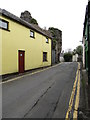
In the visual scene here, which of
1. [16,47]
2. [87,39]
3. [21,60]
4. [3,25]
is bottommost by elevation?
[21,60]

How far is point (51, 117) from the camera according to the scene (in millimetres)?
3631

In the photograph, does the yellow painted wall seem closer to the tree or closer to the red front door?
the red front door

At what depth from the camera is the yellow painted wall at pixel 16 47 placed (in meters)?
9.64

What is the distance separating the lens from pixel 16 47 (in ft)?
36.7

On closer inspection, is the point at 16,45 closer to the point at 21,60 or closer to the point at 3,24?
the point at 21,60

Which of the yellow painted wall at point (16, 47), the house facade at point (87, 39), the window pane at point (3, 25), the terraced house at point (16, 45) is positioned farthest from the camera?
the yellow painted wall at point (16, 47)

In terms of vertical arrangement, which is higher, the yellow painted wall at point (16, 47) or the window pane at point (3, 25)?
the window pane at point (3, 25)

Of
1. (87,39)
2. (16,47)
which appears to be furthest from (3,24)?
(87,39)

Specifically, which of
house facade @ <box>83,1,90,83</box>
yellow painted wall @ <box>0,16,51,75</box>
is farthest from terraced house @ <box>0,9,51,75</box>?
house facade @ <box>83,1,90,83</box>

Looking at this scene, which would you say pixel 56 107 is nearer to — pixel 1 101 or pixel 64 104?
pixel 64 104

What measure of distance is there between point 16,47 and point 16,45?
0.58 ft

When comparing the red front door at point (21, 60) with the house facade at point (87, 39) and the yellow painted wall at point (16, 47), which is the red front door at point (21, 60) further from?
the house facade at point (87, 39)

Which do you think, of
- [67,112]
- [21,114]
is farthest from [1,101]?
[67,112]

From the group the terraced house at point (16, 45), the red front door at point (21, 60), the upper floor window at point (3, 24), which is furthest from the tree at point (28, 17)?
the upper floor window at point (3, 24)
